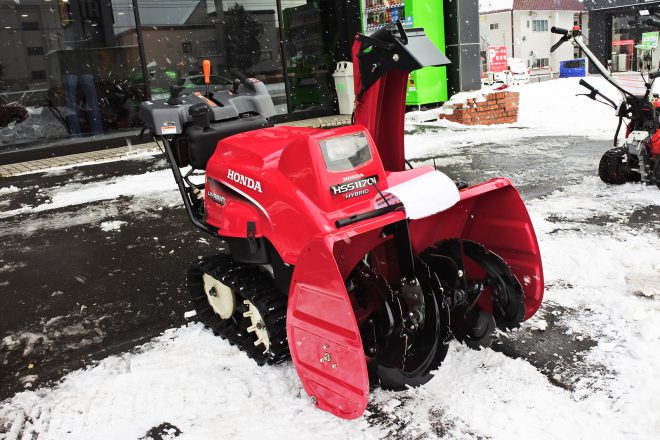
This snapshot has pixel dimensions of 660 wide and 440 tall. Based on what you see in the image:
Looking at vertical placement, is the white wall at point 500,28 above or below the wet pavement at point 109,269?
above

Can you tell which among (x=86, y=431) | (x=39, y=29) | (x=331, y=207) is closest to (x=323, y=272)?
(x=331, y=207)

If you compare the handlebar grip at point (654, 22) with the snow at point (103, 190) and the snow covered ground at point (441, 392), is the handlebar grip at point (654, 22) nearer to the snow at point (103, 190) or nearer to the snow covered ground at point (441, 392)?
the snow covered ground at point (441, 392)

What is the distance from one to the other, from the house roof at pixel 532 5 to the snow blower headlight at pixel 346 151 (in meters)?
46.7

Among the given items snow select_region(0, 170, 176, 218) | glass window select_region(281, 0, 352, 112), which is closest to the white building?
glass window select_region(281, 0, 352, 112)

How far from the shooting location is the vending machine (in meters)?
11.6

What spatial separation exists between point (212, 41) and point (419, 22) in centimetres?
417

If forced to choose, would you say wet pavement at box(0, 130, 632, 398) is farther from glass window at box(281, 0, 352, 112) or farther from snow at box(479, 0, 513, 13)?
snow at box(479, 0, 513, 13)

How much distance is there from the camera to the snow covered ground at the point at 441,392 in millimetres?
2307

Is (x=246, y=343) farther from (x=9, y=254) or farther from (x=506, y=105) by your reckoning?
(x=506, y=105)

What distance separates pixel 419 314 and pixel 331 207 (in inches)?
22.8

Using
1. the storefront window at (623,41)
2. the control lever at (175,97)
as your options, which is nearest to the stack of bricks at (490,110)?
the control lever at (175,97)

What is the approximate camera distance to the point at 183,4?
10844mm

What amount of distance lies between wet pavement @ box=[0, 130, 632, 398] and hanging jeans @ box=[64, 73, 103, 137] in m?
2.28

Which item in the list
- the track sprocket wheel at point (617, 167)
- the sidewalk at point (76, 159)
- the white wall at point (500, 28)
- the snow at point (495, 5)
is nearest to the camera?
the track sprocket wheel at point (617, 167)
